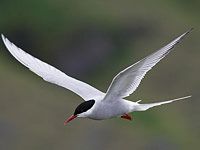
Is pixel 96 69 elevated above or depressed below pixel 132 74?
below

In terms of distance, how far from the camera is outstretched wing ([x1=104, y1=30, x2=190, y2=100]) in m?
11.8

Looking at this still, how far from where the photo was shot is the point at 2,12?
35.1 meters

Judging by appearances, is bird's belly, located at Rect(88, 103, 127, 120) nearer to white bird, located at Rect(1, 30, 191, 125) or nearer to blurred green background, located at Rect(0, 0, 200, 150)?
white bird, located at Rect(1, 30, 191, 125)

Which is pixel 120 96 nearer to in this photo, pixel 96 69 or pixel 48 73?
pixel 48 73

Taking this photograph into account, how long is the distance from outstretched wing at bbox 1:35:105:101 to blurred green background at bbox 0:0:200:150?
12.4 m

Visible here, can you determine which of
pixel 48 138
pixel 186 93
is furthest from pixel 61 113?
pixel 186 93

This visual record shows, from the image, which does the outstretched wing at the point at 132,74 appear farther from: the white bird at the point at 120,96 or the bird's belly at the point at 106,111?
the bird's belly at the point at 106,111

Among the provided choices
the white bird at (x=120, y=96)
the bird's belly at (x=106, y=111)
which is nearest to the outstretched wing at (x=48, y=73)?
the white bird at (x=120, y=96)

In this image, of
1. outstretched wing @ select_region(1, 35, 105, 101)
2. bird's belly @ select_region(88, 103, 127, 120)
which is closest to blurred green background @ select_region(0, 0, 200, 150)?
outstretched wing @ select_region(1, 35, 105, 101)

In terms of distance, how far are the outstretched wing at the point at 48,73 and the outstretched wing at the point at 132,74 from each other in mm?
876

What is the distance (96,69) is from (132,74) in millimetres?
21576

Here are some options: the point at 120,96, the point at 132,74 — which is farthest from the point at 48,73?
the point at 132,74

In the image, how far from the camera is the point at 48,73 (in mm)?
13875

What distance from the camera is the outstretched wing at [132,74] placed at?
466 inches
